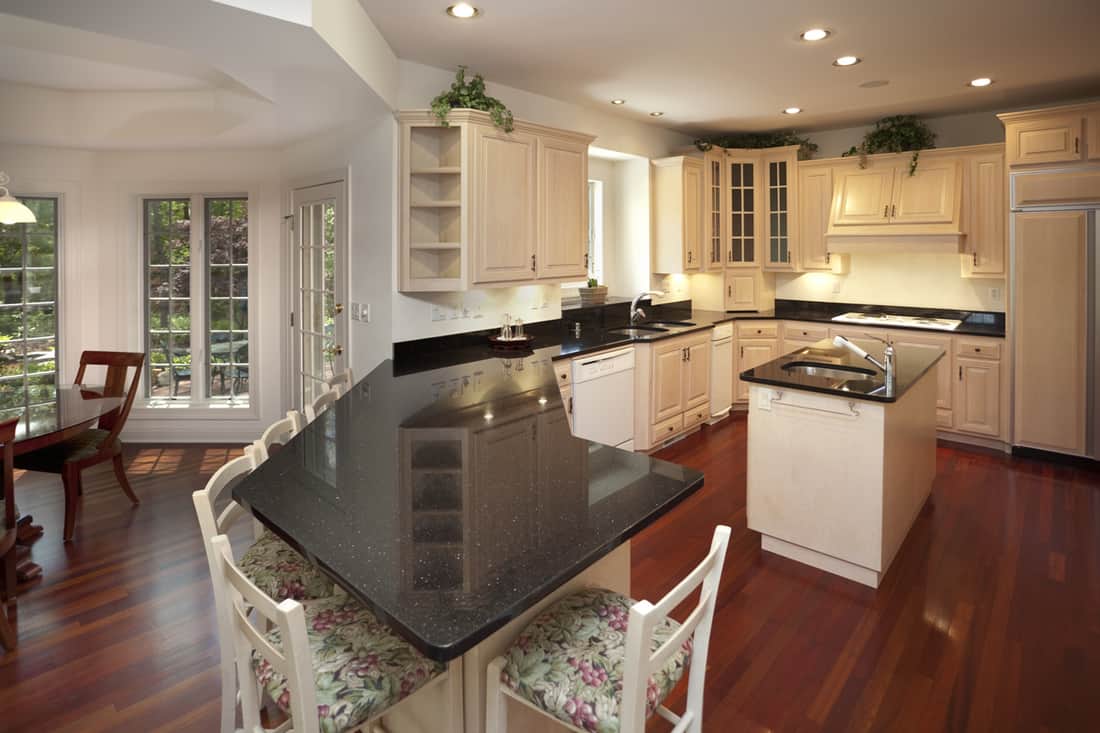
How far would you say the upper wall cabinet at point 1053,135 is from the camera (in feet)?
14.9

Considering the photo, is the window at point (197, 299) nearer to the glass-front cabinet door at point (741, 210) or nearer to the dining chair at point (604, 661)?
the glass-front cabinet door at point (741, 210)

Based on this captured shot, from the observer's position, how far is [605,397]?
4.68 m

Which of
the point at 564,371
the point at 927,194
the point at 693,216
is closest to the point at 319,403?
the point at 564,371

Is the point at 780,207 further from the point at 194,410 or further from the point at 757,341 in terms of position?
the point at 194,410

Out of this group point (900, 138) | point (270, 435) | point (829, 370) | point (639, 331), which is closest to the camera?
point (270, 435)

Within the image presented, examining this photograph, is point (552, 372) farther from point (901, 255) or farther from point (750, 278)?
point (901, 255)

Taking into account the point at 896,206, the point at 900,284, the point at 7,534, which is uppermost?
the point at 896,206

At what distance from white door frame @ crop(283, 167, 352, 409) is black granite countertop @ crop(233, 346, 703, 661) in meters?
1.88

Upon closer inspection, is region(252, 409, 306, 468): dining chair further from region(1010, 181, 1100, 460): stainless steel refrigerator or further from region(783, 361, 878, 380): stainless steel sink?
region(1010, 181, 1100, 460): stainless steel refrigerator

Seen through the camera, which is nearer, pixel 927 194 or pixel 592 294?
pixel 927 194

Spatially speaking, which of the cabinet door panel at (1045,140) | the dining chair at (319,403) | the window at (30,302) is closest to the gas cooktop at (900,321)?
the cabinet door panel at (1045,140)

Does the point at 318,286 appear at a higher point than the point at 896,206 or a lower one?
lower

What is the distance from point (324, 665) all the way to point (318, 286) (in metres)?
3.81

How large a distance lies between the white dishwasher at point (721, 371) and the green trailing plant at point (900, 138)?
1821 mm
